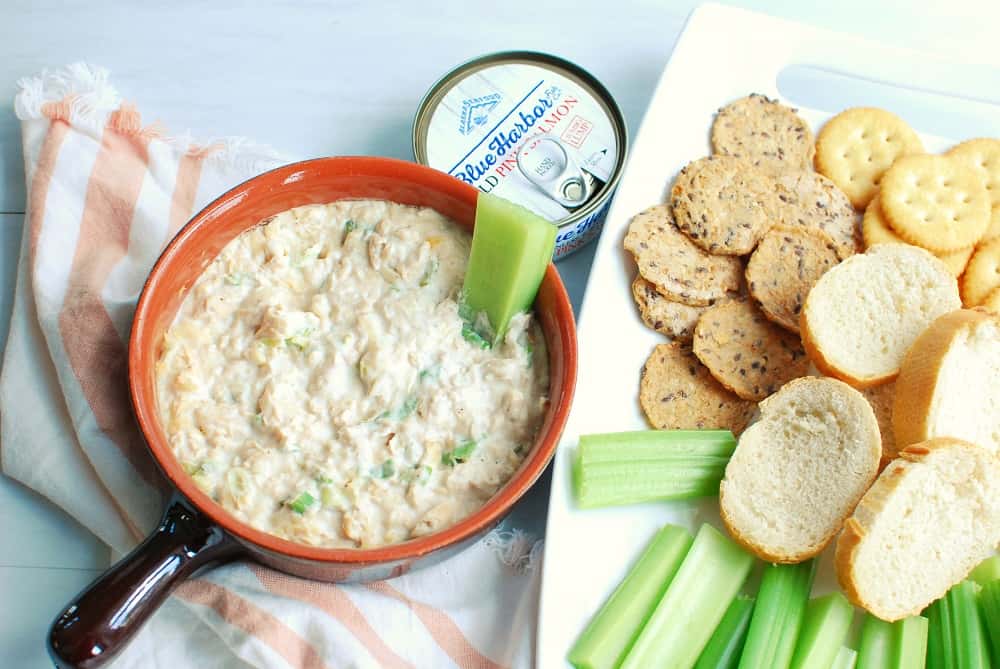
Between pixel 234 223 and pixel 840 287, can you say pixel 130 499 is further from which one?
pixel 840 287

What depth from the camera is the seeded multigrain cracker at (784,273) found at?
7.38 ft

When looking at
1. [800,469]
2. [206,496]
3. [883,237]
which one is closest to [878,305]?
[883,237]

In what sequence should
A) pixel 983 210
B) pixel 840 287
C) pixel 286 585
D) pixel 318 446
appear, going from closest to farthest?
pixel 318 446, pixel 286 585, pixel 840 287, pixel 983 210

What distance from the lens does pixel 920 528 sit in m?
2.00

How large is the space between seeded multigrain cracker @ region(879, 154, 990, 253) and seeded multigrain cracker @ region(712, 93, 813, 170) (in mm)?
224

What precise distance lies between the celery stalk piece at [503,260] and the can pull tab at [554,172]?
0.43 m

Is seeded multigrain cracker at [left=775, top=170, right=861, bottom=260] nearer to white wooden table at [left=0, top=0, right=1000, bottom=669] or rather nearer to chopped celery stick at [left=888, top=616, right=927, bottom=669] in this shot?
white wooden table at [left=0, top=0, right=1000, bottom=669]

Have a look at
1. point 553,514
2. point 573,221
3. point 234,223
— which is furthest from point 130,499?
point 573,221

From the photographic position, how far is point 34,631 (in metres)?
2.08

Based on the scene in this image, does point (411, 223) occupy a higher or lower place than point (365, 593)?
higher

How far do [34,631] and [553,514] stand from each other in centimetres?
111

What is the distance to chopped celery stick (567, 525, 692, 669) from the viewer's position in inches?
76.5

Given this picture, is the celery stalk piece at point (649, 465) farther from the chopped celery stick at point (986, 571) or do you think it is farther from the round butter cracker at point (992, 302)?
the round butter cracker at point (992, 302)

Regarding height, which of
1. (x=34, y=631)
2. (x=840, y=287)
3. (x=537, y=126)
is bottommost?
(x=34, y=631)
